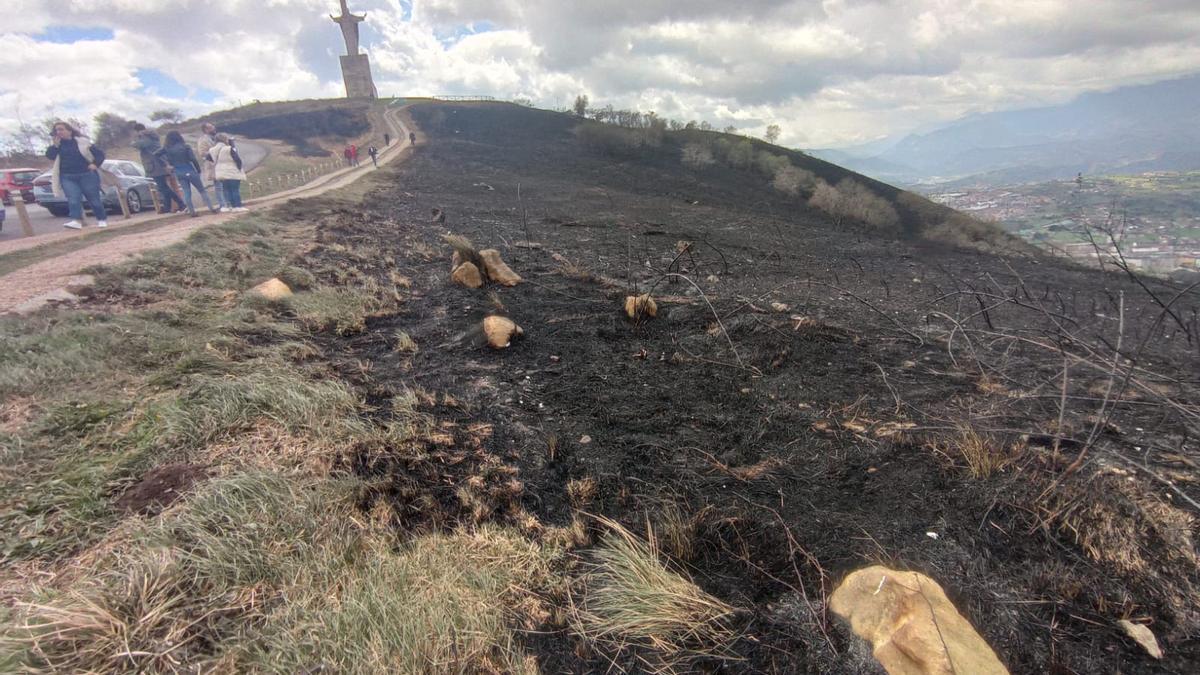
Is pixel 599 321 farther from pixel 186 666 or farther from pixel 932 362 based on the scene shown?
pixel 186 666

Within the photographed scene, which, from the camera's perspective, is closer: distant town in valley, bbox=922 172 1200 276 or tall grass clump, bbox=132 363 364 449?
tall grass clump, bbox=132 363 364 449

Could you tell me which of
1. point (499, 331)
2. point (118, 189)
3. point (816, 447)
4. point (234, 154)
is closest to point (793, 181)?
point (234, 154)

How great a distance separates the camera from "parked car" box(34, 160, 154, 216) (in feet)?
35.4

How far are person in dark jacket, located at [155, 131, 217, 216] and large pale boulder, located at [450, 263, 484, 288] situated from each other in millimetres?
8064

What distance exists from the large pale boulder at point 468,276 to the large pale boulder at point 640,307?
2460 millimetres

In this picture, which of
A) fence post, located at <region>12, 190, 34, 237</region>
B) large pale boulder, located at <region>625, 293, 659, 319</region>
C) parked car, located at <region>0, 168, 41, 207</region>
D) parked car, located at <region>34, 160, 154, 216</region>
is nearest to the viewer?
large pale boulder, located at <region>625, 293, 659, 319</region>

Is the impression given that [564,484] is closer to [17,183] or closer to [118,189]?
[118,189]

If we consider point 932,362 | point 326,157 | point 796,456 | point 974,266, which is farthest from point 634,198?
point 326,157

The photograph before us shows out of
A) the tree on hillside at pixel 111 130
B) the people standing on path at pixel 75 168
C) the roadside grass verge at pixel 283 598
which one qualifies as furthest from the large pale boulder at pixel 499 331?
the tree on hillside at pixel 111 130

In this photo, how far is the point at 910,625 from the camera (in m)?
1.73

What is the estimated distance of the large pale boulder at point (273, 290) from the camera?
5.60 meters

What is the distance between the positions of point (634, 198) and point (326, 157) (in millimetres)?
22990

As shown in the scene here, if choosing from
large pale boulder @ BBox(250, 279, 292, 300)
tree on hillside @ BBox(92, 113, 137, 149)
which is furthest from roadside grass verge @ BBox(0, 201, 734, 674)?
tree on hillside @ BBox(92, 113, 137, 149)

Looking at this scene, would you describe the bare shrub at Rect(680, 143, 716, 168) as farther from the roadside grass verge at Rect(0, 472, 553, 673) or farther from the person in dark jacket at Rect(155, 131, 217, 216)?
the roadside grass verge at Rect(0, 472, 553, 673)
